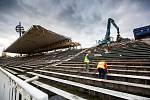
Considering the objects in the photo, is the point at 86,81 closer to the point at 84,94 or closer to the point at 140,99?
the point at 84,94

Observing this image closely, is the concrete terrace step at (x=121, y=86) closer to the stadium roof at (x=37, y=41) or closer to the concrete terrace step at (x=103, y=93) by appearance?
the concrete terrace step at (x=103, y=93)

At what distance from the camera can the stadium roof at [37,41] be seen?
1089 inches

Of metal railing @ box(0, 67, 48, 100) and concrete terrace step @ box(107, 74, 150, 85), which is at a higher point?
metal railing @ box(0, 67, 48, 100)

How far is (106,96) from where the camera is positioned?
Result: 16.7 feet

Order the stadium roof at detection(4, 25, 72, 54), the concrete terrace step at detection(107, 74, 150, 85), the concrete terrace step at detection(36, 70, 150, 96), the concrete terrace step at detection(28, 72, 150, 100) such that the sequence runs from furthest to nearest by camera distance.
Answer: the stadium roof at detection(4, 25, 72, 54) → the concrete terrace step at detection(107, 74, 150, 85) → the concrete terrace step at detection(36, 70, 150, 96) → the concrete terrace step at detection(28, 72, 150, 100)

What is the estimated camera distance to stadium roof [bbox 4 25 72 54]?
Answer: 2765 centimetres

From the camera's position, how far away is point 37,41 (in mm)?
36156

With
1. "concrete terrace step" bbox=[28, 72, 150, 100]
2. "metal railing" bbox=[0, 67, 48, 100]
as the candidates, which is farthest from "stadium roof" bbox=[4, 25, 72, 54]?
"metal railing" bbox=[0, 67, 48, 100]

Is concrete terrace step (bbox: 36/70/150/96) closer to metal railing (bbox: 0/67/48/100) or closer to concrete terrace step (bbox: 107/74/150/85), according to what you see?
concrete terrace step (bbox: 107/74/150/85)

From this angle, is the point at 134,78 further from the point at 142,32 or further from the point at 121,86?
the point at 142,32

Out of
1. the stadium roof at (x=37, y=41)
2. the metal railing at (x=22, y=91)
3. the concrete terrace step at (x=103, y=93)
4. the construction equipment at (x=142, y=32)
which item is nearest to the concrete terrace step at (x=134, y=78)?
the concrete terrace step at (x=103, y=93)

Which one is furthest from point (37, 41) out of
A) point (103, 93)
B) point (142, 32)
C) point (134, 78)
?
point (103, 93)

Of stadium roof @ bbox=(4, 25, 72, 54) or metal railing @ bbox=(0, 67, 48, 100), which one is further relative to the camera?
stadium roof @ bbox=(4, 25, 72, 54)

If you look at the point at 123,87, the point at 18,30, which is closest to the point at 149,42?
the point at 123,87
